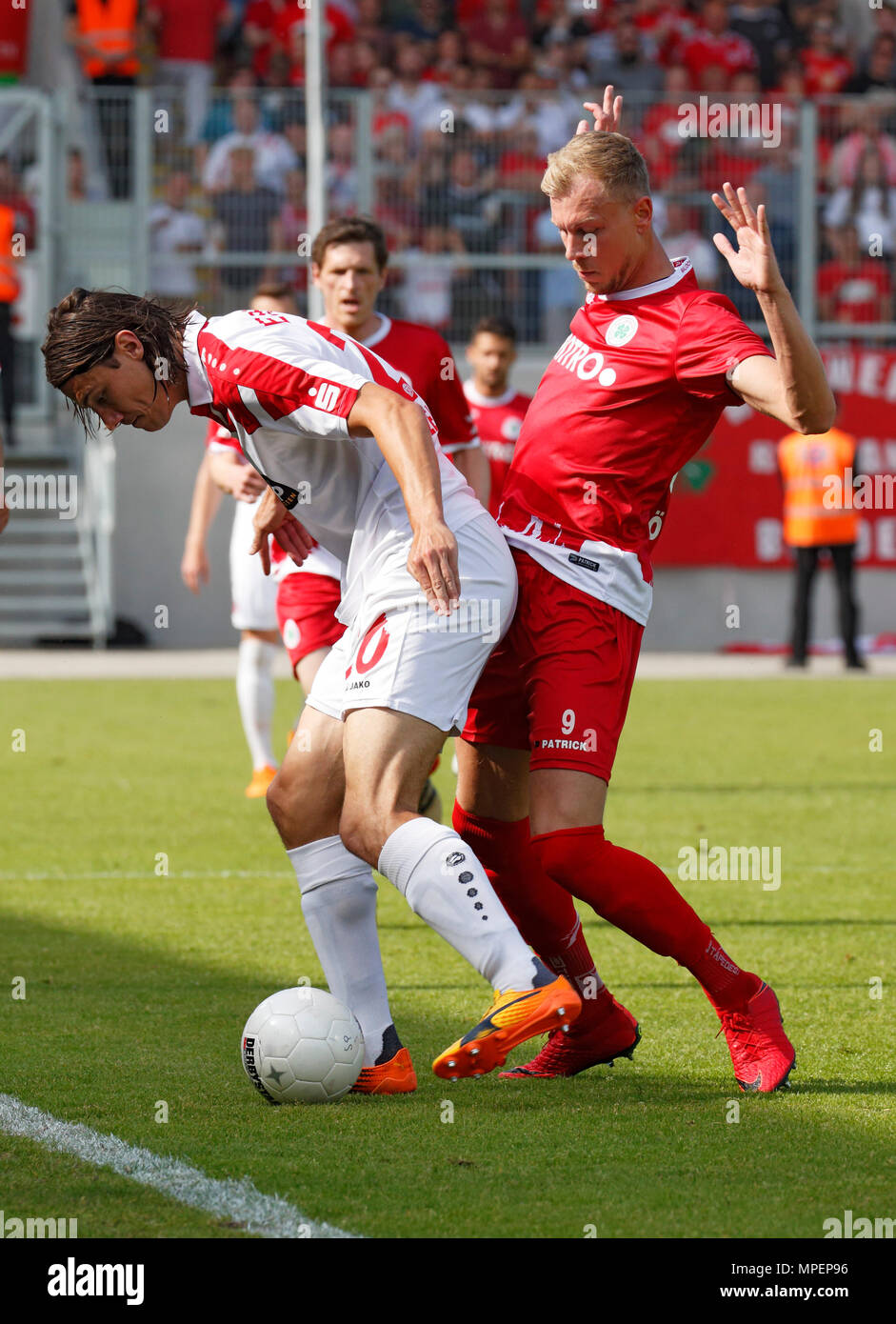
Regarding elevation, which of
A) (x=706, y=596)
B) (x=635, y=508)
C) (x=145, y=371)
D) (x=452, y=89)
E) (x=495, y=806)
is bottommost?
(x=706, y=596)

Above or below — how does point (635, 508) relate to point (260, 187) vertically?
below

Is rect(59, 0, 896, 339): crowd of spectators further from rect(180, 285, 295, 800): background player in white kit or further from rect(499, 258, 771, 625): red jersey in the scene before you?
rect(499, 258, 771, 625): red jersey

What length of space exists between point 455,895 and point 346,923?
53 centimetres

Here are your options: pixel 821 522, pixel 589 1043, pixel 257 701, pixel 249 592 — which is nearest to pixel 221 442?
pixel 249 592

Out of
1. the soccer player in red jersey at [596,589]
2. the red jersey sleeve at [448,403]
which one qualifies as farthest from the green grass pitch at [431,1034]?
the red jersey sleeve at [448,403]

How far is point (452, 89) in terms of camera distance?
795 inches

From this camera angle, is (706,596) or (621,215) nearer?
(621,215)

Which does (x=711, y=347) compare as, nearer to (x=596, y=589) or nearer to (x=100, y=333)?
(x=596, y=589)

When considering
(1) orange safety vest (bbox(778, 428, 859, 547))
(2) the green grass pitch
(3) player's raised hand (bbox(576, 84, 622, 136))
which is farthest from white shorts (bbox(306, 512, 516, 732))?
(1) orange safety vest (bbox(778, 428, 859, 547))

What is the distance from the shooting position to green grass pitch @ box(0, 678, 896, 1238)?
11.0 feet
